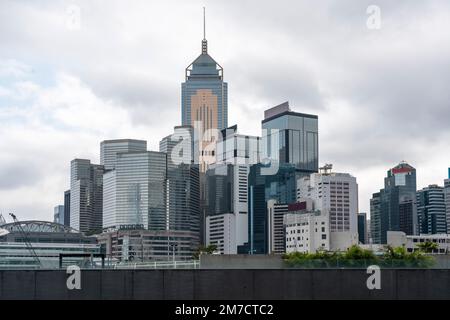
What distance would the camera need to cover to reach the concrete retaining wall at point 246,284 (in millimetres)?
40500

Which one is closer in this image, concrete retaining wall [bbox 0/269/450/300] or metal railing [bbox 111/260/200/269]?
concrete retaining wall [bbox 0/269/450/300]

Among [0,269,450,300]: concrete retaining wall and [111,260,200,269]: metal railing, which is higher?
[111,260,200,269]: metal railing

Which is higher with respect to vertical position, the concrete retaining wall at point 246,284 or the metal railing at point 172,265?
the metal railing at point 172,265

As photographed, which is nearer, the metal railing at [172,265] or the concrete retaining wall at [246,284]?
the concrete retaining wall at [246,284]

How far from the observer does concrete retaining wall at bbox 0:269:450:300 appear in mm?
40500

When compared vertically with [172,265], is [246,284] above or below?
below

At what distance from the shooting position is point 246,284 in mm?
40719

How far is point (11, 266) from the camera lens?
44.6 meters

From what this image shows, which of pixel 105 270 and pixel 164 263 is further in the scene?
pixel 164 263

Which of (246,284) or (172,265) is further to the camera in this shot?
(172,265)
